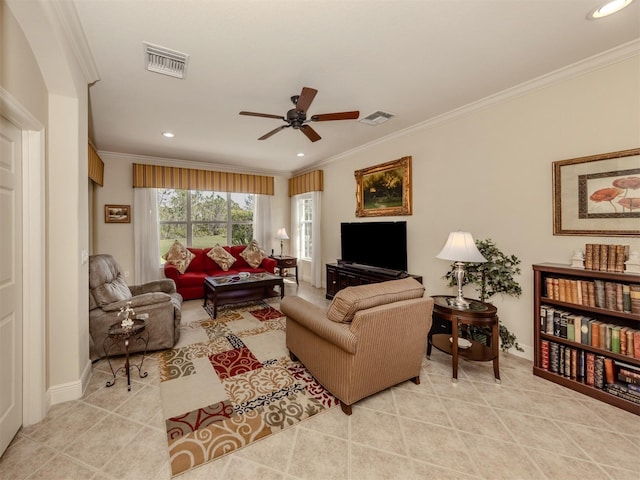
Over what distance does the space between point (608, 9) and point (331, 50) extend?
1.85 metres

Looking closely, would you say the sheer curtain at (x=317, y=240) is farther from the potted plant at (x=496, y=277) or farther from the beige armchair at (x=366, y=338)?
the beige armchair at (x=366, y=338)

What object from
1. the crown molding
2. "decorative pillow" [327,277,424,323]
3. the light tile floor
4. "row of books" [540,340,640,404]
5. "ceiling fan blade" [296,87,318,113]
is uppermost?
the crown molding

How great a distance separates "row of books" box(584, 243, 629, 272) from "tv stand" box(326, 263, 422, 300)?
180 centimetres

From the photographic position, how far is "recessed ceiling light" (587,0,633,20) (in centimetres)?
175

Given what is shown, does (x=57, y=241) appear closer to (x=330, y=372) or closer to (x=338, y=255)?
(x=330, y=372)

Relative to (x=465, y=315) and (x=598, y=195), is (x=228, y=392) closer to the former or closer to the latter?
(x=465, y=315)

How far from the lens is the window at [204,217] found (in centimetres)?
581

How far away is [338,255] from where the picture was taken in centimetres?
551

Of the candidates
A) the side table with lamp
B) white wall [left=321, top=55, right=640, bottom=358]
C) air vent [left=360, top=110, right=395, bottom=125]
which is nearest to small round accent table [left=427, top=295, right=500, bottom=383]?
the side table with lamp

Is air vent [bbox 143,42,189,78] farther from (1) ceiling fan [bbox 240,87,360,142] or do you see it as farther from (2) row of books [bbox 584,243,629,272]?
(2) row of books [bbox 584,243,629,272]

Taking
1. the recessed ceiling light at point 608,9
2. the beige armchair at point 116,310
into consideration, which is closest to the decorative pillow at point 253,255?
the beige armchair at point 116,310

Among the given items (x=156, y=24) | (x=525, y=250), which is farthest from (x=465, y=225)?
(x=156, y=24)

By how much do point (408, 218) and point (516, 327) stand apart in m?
1.88

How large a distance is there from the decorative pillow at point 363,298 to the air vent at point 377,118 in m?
2.26
